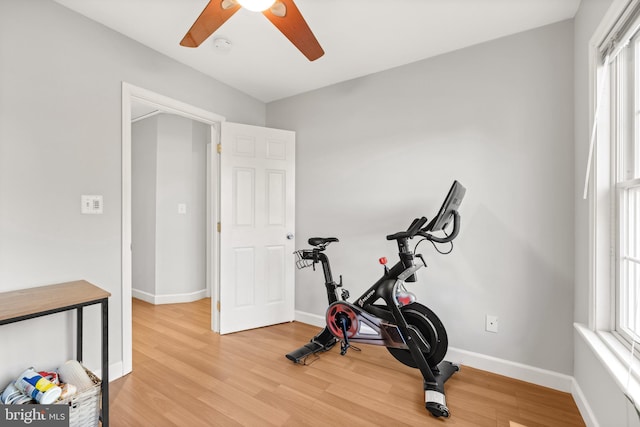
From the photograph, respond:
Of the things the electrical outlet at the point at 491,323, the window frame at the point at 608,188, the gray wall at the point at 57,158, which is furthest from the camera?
the electrical outlet at the point at 491,323

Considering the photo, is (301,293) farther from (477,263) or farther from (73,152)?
(73,152)

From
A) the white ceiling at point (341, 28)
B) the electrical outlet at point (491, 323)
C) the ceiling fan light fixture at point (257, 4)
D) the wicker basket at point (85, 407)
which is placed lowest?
the wicker basket at point (85, 407)

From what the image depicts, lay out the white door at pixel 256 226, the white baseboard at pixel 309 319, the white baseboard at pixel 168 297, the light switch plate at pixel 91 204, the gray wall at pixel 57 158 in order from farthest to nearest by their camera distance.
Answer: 1. the white baseboard at pixel 168 297
2. the white baseboard at pixel 309 319
3. the white door at pixel 256 226
4. the light switch plate at pixel 91 204
5. the gray wall at pixel 57 158

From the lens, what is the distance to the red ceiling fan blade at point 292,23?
134 centimetres

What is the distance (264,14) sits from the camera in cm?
137

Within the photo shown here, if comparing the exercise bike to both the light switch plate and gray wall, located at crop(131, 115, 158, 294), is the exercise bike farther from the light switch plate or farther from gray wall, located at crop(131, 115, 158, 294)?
gray wall, located at crop(131, 115, 158, 294)

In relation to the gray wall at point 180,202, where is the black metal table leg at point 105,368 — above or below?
below

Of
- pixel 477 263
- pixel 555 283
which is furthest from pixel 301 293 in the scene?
pixel 555 283

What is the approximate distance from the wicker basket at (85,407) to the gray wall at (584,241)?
2490mm

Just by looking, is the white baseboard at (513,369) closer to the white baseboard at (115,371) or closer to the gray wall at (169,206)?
the white baseboard at (115,371)

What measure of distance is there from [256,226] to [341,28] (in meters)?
1.92

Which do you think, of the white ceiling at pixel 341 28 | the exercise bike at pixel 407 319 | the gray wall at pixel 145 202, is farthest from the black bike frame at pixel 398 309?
the gray wall at pixel 145 202

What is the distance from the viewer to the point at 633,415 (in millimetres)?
1115

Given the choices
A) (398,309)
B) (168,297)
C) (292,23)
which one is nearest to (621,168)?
(398,309)
